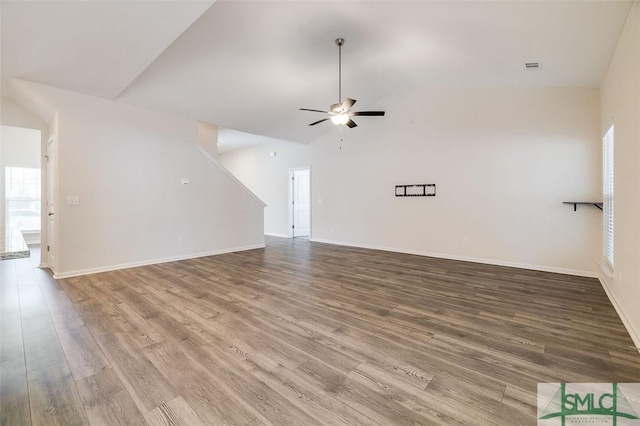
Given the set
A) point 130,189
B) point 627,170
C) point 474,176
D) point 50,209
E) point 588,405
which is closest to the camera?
point 588,405

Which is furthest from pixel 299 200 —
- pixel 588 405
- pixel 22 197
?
pixel 588 405

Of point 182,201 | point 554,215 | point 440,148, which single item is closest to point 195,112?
point 182,201

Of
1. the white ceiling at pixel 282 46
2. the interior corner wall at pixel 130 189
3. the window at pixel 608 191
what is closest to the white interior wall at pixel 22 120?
the interior corner wall at pixel 130 189

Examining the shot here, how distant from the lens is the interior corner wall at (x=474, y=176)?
4406mm

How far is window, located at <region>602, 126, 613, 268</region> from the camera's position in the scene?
3564 millimetres

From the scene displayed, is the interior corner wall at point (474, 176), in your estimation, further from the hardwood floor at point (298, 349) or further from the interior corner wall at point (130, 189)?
the interior corner wall at point (130, 189)

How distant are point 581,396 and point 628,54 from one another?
9.91 ft

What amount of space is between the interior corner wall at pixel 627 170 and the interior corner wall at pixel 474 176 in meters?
1.21

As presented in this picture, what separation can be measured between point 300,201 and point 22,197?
7459mm

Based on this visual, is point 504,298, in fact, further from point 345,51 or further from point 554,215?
point 345,51

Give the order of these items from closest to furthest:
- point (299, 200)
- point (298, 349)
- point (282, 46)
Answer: point (298, 349) → point (282, 46) → point (299, 200)

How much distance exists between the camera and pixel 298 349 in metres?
2.19

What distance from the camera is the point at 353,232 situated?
23.0 ft

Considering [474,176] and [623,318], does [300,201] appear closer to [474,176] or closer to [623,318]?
[474,176]
